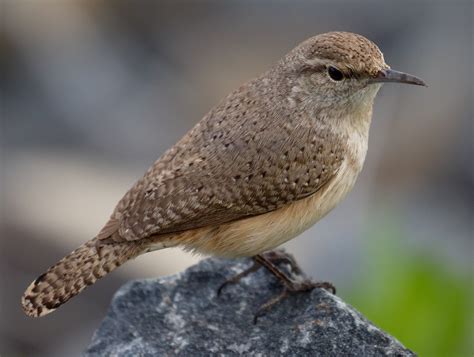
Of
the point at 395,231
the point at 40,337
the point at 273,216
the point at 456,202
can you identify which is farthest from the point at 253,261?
the point at 456,202

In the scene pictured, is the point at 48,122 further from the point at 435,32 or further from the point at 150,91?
the point at 435,32

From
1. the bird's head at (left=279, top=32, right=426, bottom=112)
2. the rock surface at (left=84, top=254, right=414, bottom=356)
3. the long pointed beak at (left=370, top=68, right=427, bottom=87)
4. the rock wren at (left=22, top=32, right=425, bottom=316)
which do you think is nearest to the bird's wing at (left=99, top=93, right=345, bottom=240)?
the rock wren at (left=22, top=32, right=425, bottom=316)

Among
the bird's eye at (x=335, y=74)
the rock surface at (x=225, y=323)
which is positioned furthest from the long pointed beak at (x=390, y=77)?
the rock surface at (x=225, y=323)

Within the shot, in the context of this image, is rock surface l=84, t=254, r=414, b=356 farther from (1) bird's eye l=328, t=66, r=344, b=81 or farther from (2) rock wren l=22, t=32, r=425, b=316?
(1) bird's eye l=328, t=66, r=344, b=81

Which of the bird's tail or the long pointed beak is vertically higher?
the long pointed beak

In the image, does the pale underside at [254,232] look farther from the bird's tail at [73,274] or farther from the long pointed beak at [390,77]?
the long pointed beak at [390,77]

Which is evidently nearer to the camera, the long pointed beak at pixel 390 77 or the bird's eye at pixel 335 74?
the long pointed beak at pixel 390 77
